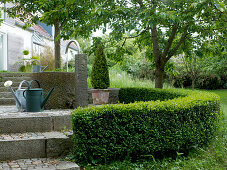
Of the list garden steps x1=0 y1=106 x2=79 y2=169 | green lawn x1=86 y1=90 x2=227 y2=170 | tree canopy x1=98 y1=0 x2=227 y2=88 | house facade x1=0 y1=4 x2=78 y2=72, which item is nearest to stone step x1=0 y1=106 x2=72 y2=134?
garden steps x1=0 y1=106 x2=79 y2=169

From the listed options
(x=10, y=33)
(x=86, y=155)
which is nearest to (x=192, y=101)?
(x=86, y=155)

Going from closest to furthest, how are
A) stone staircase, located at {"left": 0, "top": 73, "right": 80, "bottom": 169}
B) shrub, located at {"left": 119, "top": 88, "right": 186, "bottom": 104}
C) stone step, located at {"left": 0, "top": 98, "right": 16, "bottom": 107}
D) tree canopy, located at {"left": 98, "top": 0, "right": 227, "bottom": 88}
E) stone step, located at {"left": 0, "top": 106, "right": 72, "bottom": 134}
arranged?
stone staircase, located at {"left": 0, "top": 73, "right": 80, "bottom": 169}
stone step, located at {"left": 0, "top": 106, "right": 72, "bottom": 134}
tree canopy, located at {"left": 98, "top": 0, "right": 227, "bottom": 88}
shrub, located at {"left": 119, "top": 88, "right": 186, "bottom": 104}
stone step, located at {"left": 0, "top": 98, "right": 16, "bottom": 107}

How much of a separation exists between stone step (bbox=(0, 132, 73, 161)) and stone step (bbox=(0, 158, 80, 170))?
97 millimetres

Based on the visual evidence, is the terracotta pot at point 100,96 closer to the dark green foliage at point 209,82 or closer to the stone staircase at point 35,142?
the stone staircase at point 35,142

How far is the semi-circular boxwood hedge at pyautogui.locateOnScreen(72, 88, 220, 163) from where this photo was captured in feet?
11.3

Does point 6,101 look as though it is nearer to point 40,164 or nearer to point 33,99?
point 33,99

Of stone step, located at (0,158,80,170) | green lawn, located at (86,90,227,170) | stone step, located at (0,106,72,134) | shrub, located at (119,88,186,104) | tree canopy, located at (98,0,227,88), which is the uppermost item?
tree canopy, located at (98,0,227,88)

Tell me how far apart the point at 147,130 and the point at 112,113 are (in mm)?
624

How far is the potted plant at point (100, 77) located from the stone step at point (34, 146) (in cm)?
415

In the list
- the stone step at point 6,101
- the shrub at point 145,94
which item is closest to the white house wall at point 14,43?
the stone step at point 6,101

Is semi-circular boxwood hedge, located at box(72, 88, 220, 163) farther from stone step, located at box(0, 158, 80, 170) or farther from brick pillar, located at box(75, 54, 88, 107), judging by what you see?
brick pillar, located at box(75, 54, 88, 107)

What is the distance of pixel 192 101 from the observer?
4.41 meters

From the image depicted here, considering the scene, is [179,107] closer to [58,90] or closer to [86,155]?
[86,155]

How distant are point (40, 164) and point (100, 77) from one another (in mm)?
4771
